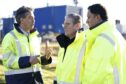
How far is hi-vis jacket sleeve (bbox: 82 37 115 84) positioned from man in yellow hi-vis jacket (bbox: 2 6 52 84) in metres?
1.64

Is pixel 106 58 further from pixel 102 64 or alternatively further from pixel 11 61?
pixel 11 61

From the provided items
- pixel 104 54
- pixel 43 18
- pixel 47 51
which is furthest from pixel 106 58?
pixel 43 18

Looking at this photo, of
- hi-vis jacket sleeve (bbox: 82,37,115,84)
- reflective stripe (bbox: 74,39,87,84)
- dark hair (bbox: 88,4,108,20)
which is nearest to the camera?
hi-vis jacket sleeve (bbox: 82,37,115,84)

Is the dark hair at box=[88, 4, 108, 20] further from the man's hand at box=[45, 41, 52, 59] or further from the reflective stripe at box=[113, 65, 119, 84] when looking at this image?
the man's hand at box=[45, 41, 52, 59]

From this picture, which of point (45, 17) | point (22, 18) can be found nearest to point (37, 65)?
point (22, 18)

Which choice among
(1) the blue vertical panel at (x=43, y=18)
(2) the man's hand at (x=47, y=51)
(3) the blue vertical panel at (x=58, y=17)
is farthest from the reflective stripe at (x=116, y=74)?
(1) the blue vertical panel at (x=43, y=18)

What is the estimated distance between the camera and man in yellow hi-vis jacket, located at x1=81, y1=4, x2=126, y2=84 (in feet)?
16.6

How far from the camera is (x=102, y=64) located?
16.6ft

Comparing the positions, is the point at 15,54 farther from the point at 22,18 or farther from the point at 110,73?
the point at 110,73

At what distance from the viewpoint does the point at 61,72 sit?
5.97 metres

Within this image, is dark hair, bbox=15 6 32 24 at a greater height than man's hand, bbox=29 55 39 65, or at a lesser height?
greater

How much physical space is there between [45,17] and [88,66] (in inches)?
1817

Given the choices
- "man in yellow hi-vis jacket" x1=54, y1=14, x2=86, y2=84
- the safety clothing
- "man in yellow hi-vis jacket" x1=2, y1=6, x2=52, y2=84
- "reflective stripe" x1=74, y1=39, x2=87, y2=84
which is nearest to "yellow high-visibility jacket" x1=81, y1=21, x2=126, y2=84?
"reflective stripe" x1=74, y1=39, x2=87, y2=84

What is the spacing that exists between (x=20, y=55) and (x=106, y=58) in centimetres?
211
